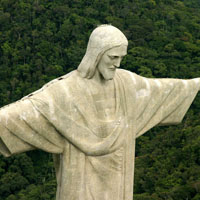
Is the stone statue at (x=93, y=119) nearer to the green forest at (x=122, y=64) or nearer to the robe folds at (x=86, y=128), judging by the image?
the robe folds at (x=86, y=128)

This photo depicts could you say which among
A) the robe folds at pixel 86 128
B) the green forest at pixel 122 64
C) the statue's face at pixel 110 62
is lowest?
the green forest at pixel 122 64

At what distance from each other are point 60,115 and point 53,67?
51.6 meters

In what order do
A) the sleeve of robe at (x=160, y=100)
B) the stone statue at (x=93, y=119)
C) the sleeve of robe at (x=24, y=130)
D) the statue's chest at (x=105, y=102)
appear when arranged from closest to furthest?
the sleeve of robe at (x=24, y=130)
the stone statue at (x=93, y=119)
the statue's chest at (x=105, y=102)
the sleeve of robe at (x=160, y=100)

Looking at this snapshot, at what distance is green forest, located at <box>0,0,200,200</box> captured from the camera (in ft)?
144

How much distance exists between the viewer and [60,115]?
9.27m

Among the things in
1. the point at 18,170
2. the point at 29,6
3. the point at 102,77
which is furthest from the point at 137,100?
the point at 29,6

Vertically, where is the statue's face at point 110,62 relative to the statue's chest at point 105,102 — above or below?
above

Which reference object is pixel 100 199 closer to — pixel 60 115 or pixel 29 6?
pixel 60 115

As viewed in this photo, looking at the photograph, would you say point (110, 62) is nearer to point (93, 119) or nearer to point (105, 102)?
point (105, 102)

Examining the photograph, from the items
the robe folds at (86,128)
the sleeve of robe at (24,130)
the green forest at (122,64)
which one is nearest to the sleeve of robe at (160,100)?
the robe folds at (86,128)

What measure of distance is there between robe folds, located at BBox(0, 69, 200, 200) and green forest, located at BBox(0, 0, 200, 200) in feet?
95.2

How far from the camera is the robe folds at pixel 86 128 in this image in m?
9.17

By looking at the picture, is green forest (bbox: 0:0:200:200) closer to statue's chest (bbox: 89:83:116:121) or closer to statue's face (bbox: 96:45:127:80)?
Answer: statue's chest (bbox: 89:83:116:121)

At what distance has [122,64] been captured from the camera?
60688mm
